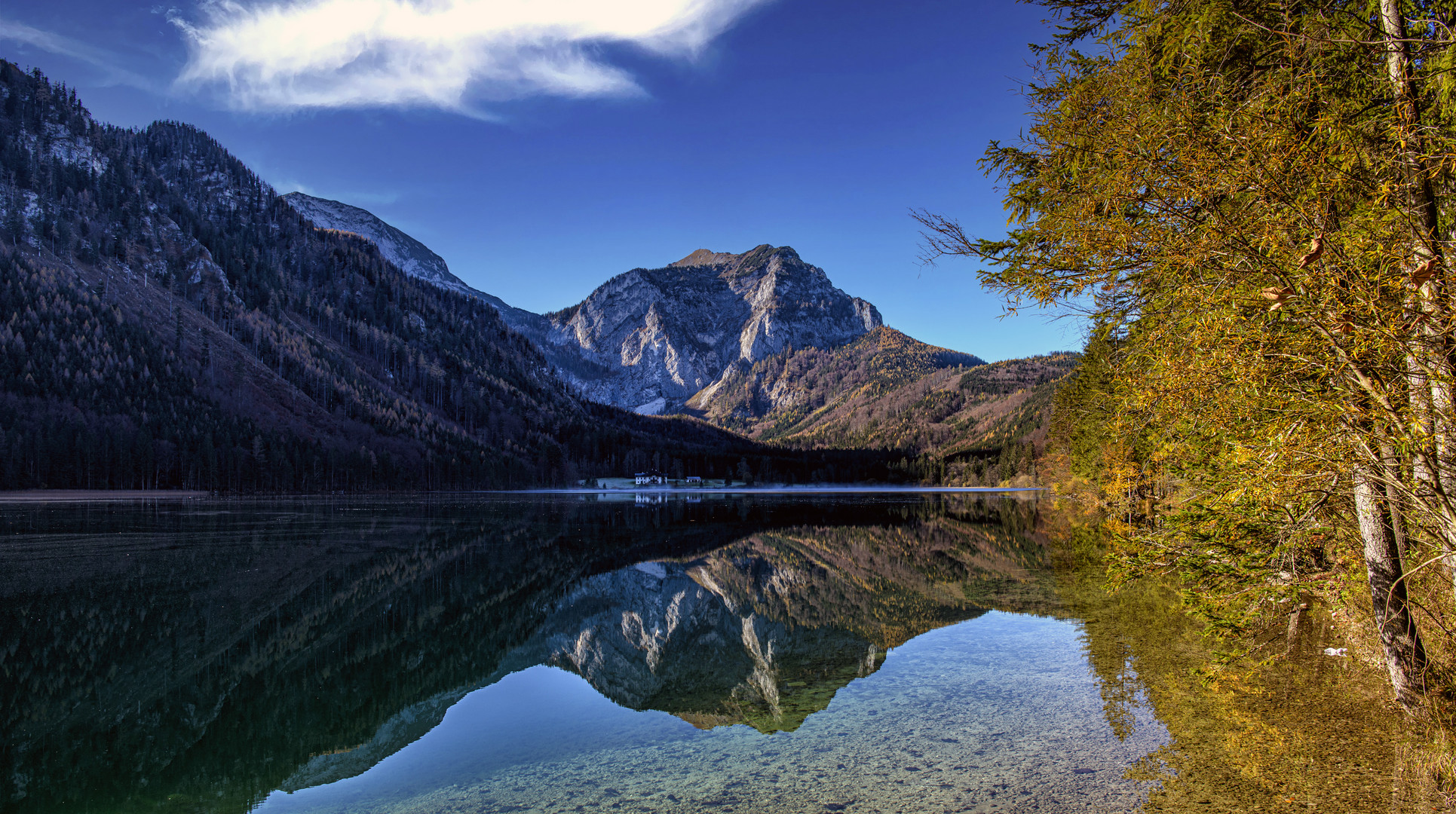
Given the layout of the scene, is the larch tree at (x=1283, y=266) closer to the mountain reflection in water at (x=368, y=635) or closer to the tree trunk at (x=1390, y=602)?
the tree trunk at (x=1390, y=602)

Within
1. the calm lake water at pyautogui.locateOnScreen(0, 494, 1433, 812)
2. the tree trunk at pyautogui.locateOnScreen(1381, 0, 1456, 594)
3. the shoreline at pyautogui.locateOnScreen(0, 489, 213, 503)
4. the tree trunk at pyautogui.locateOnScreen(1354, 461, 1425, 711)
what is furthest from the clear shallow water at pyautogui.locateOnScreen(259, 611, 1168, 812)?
the shoreline at pyautogui.locateOnScreen(0, 489, 213, 503)

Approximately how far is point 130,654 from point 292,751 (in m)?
7.37

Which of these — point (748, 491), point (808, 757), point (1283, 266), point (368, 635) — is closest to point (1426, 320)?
point (1283, 266)

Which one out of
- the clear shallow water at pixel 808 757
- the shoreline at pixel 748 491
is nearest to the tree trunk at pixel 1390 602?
the clear shallow water at pixel 808 757

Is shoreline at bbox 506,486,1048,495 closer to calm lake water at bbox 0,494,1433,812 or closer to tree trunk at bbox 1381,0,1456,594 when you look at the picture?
calm lake water at bbox 0,494,1433,812

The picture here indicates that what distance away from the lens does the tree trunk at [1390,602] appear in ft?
25.8

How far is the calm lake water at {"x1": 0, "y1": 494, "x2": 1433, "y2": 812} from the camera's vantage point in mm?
8227

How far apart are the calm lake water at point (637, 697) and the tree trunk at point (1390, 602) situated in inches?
25.4

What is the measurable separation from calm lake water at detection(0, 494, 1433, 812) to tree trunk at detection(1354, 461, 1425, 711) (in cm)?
64

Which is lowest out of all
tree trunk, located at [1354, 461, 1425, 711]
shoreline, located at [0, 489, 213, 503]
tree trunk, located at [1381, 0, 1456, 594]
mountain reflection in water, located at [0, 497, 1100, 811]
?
shoreline, located at [0, 489, 213, 503]

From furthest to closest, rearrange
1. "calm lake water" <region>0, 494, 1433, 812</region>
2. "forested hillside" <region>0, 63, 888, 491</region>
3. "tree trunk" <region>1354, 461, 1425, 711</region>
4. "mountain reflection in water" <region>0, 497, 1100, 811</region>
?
"forested hillside" <region>0, 63, 888, 491</region> < "mountain reflection in water" <region>0, 497, 1100, 811</region> < "calm lake water" <region>0, 494, 1433, 812</region> < "tree trunk" <region>1354, 461, 1425, 711</region>

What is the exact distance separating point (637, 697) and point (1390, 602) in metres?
10.8

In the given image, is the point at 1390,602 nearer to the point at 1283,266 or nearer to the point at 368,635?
the point at 1283,266

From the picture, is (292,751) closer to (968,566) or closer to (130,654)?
(130,654)
